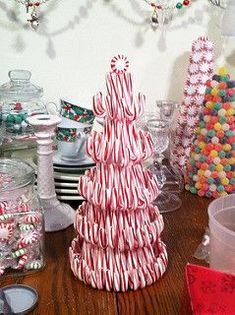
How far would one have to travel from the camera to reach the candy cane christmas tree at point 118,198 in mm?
619

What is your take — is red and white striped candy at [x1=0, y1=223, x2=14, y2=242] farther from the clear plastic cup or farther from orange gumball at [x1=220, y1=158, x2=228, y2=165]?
orange gumball at [x1=220, y1=158, x2=228, y2=165]

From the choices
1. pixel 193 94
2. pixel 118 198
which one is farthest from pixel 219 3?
pixel 118 198

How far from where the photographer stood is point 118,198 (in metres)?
0.62

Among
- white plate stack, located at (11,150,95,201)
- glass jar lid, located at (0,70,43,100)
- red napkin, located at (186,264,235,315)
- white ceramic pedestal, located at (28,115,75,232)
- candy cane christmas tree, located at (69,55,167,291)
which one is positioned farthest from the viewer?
glass jar lid, located at (0,70,43,100)

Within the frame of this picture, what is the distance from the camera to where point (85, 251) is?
66 cm

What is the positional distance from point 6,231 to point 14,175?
0.10m

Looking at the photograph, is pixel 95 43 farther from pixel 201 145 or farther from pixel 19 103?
pixel 201 145

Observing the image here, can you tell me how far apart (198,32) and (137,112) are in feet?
2.03

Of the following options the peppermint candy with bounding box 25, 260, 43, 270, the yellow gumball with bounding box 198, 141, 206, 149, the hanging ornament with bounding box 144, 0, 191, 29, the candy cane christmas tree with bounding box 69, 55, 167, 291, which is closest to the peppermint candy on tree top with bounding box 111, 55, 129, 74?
the candy cane christmas tree with bounding box 69, 55, 167, 291

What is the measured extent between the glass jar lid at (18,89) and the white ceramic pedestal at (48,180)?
0.23 meters

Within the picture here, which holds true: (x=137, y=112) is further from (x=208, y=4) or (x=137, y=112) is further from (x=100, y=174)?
(x=208, y=4)

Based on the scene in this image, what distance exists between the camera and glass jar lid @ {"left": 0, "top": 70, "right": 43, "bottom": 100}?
1.03 m

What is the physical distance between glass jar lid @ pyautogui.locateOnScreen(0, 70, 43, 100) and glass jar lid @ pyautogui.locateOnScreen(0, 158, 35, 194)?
0.30m

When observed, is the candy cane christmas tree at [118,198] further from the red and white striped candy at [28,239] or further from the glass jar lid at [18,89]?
the glass jar lid at [18,89]
